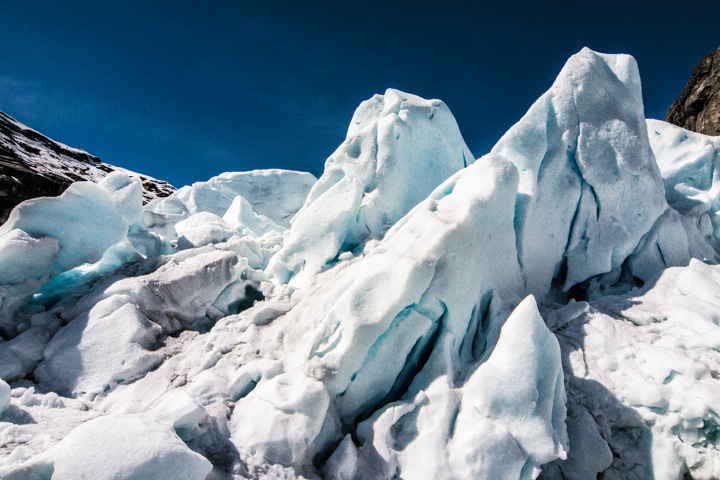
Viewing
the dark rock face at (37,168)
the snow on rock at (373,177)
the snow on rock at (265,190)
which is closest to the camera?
the snow on rock at (373,177)

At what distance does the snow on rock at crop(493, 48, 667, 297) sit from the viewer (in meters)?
5.54

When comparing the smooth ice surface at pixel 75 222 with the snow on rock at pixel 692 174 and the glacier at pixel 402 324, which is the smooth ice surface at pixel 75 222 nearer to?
the glacier at pixel 402 324

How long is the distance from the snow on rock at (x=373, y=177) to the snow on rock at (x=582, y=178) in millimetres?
1813

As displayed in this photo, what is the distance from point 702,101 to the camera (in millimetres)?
12875

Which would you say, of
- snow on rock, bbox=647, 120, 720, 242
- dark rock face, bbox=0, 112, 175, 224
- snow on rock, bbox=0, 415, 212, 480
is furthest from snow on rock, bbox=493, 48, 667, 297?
dark rock face, bbox=0, 112, 175, 224

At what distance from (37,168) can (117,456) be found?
15.7 m

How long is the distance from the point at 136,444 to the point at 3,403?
4.15ft

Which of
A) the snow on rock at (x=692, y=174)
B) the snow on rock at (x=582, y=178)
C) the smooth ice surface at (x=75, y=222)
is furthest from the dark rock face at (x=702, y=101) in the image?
the smooth ice surface at (x=75, y=222)

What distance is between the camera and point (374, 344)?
12.2ft

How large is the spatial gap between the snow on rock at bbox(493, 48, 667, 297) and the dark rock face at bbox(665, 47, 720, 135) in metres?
8.22

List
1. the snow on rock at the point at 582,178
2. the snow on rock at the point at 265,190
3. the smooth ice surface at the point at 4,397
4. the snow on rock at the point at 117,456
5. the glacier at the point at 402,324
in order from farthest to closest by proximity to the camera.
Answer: the snow on rock at the point at 265,190 → the snow on rock at the point at 582,178 → the glacier at the point at 402,324 → the smooth ice surface at the point at 4,397 → the snow on rock at the point at 117,456

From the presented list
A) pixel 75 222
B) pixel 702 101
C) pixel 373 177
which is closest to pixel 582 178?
pixel 373 177

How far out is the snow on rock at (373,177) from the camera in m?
5.91

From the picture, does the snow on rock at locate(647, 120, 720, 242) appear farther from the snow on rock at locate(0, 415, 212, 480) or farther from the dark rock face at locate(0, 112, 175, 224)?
the dark rock face at locate(0, 112, 175, 224)
